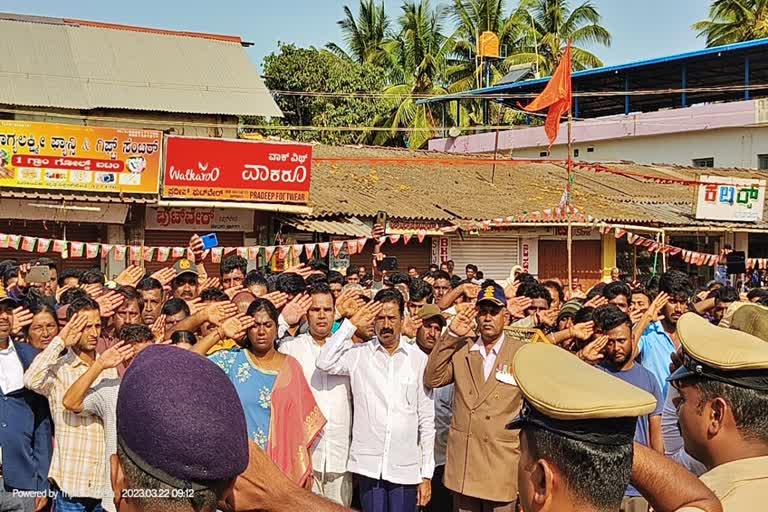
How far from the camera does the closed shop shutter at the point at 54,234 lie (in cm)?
1644

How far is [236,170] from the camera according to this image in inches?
663

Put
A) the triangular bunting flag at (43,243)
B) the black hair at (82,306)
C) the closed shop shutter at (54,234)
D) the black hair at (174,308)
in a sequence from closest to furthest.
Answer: the black hair at (82,306) → the black hair at (174,308) → the triangular bunting flag at (43,243) → the closed shop shutter at (54,234)

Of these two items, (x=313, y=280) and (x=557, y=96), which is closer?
(x=313, y=280)

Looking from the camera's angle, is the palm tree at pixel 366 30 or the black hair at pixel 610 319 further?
the palm tree at pixel 366 30

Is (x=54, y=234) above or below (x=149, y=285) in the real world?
above

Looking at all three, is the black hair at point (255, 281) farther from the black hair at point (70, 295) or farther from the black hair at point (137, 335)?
the black hair at point (137, 335)

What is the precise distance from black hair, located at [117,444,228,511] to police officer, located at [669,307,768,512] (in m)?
1.42

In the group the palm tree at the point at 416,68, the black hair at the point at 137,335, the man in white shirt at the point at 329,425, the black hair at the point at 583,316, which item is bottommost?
the man in white shirt at the point at 329,425

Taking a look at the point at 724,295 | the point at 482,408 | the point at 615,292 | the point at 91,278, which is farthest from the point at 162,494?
the point at 91,278

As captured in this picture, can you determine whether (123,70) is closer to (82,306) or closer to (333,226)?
(333,226)

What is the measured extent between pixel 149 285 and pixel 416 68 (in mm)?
27245

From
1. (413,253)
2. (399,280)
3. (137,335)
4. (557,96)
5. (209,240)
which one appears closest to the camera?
(137,335)

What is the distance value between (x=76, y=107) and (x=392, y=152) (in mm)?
8880

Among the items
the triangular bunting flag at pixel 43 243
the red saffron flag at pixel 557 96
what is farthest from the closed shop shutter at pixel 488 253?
the triangular bunting flag at pixel 43 243
